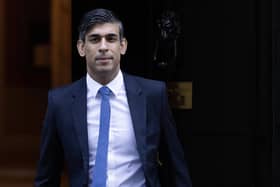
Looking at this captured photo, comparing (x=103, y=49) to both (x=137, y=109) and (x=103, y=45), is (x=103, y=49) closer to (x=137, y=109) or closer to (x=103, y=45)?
(x=103, y=45)

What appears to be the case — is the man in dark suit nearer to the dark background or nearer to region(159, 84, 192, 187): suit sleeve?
region(159, 84, 192, 187): suit sleeve

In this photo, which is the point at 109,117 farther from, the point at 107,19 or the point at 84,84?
the point at 107,19

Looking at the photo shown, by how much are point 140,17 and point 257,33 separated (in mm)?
899

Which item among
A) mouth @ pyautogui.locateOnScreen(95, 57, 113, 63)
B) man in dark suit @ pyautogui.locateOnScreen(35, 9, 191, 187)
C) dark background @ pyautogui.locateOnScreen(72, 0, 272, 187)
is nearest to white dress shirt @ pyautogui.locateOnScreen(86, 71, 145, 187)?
man in dark suit @ pyautogui.locateOnScreen(35, 9, 191, 187)

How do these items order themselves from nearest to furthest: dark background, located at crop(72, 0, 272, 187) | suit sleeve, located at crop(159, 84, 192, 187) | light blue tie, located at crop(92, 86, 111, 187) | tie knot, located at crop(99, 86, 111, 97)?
light blue tie, located at crop(92, 86, 111, 187) < tie knot, located at crop(99, 86, 111, 97) < suit sleeve, located at crop(159, 84, 192, 187) < dark background, located at crop(72, 0, 272, 187)

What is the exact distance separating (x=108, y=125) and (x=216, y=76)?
2.02 metres

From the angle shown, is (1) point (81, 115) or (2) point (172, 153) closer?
(1) point (81, 115)

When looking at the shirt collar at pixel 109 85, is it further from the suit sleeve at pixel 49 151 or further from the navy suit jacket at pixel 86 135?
the suit sleeve at pixel 49 151

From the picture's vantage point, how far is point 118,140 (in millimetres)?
3307

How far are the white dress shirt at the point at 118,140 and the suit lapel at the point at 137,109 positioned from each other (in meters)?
0.03

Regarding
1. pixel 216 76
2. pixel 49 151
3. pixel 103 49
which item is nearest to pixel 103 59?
pixel 103 49

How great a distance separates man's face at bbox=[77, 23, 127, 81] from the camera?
330 centimetres

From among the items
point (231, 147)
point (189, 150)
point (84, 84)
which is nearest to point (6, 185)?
point (189, 150)

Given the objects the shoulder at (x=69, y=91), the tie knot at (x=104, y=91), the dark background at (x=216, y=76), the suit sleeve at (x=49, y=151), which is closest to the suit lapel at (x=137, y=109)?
the tie knot at (x=104, y=91)
